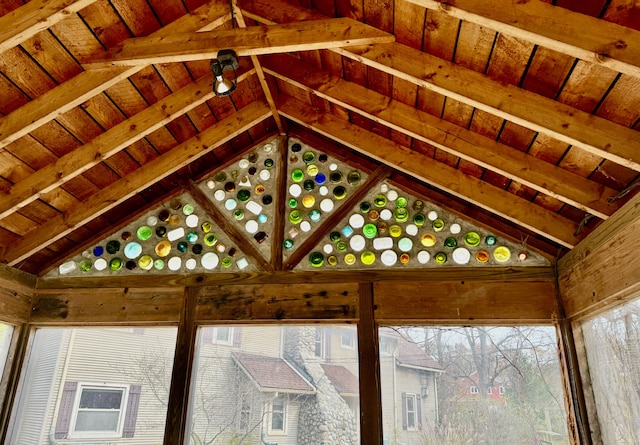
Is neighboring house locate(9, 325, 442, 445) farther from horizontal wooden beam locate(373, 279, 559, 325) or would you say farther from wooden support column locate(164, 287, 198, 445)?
horizontal wooden beam locate(373, 279, 559, 325)

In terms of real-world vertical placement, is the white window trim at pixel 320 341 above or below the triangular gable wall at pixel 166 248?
below

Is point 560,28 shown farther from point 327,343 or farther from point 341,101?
point 327,343

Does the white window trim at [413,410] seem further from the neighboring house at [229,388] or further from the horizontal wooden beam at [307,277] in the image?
the horizontal wooden beam at [307,277]

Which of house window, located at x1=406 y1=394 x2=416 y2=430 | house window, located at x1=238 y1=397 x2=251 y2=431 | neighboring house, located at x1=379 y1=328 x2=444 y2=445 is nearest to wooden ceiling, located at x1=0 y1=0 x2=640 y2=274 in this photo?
neighboring house, located at x1=379 y1=328 x2=444 y2=445

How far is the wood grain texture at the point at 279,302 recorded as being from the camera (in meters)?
3.02

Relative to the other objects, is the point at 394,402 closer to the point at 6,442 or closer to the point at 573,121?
the point at 573,121

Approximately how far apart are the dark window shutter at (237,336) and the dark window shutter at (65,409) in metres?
1.12

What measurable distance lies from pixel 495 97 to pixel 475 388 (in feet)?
5.71

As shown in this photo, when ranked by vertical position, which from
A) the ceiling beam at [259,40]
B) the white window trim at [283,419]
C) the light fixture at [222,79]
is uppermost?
the ceiling beam at [259,40]

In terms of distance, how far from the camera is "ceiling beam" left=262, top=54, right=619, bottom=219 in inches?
92.2

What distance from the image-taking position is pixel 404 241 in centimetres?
307

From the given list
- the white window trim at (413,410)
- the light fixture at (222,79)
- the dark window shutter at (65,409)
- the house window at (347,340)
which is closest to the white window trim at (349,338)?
the house window at (347,340)

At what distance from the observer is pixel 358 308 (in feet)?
9.81

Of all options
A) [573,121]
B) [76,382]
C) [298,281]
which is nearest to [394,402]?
[298,281]
